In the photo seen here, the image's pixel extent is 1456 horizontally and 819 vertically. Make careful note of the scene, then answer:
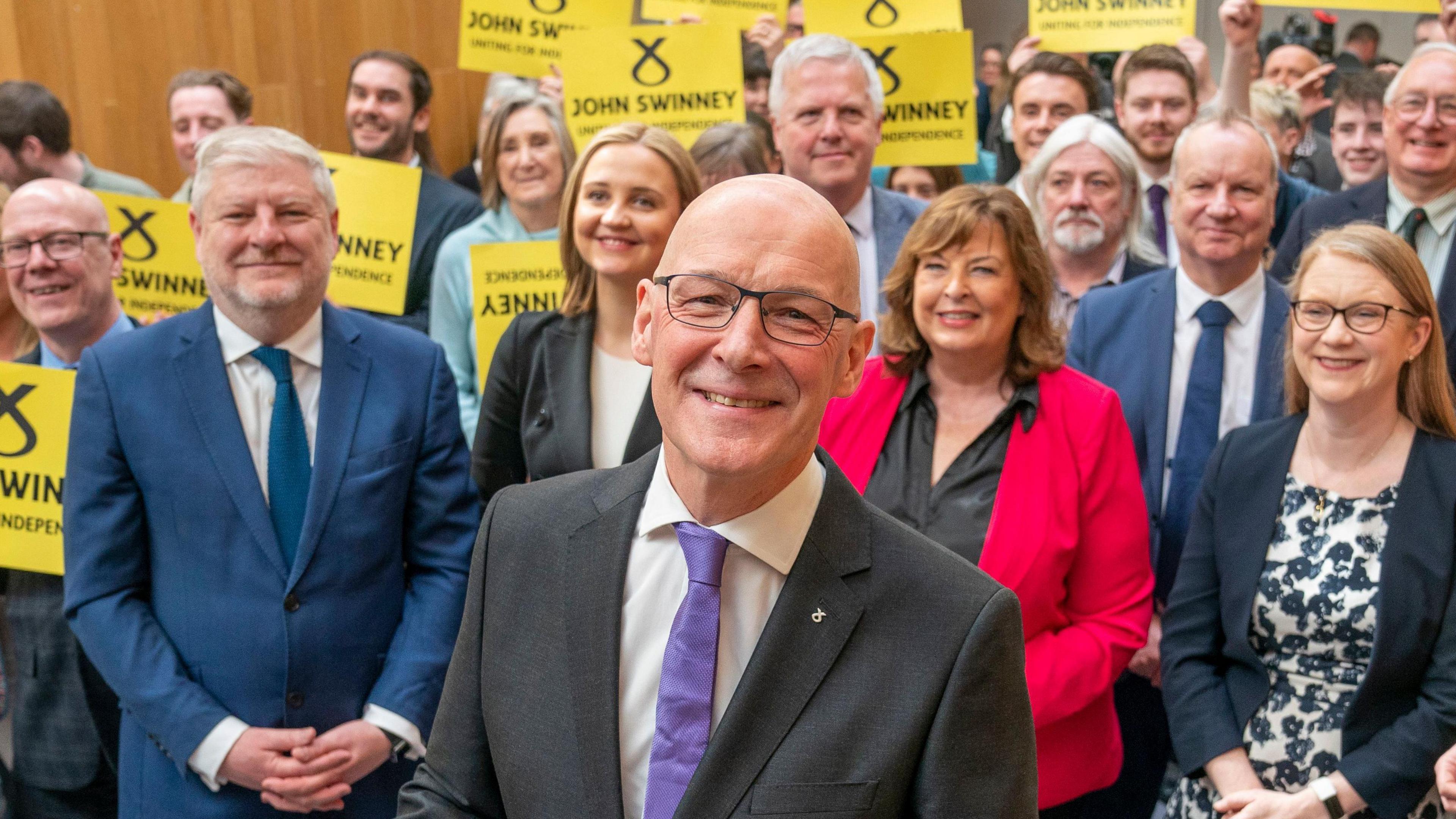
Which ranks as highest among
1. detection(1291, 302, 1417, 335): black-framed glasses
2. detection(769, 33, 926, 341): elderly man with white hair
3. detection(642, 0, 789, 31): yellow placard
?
detection(642, 0, 789, 31): yellow placard

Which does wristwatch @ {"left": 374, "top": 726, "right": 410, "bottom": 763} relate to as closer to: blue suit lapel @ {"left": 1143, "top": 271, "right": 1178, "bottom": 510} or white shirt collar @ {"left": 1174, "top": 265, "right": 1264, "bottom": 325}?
blue suit lapel @ {"left": 1143, "top": 271, "right": 1178, "bottom": 510}

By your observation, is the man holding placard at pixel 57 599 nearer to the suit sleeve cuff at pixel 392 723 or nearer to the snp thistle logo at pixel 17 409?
the snp thistle logo at pixel 17 409

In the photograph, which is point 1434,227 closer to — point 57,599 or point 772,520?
point 772,520

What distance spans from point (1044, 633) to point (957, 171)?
2384 millimetres

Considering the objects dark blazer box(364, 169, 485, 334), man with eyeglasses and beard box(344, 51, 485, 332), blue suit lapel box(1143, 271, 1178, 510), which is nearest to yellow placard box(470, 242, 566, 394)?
dark blazer box(364, 169, 485, 334)

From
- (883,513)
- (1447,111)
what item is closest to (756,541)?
(883,513)

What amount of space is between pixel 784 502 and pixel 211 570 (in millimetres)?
1365

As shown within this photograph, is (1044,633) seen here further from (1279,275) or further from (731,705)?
(1279,275)

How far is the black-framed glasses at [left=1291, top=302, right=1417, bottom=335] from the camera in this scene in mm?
2629

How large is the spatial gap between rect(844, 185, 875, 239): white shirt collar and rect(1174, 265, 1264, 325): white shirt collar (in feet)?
2.68

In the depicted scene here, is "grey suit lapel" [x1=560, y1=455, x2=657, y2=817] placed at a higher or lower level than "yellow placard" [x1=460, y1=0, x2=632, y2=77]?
lower

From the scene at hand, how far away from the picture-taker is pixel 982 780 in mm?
1438

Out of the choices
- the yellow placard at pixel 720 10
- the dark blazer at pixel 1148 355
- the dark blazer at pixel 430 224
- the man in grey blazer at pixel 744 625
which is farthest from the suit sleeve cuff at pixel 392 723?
the yellow placard at pixel 720 10

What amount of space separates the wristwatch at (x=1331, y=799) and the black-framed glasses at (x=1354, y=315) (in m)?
0.86
